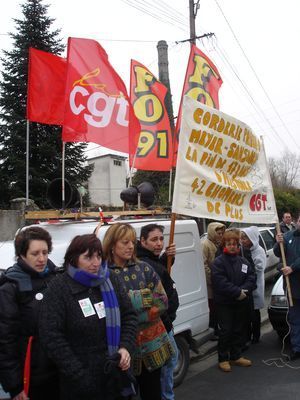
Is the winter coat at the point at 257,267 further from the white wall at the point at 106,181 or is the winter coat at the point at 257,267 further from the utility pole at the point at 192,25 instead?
the white wall at the point at 106,181

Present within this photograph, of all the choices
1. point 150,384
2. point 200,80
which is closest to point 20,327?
point 150,384

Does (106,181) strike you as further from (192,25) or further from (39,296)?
(39,296)

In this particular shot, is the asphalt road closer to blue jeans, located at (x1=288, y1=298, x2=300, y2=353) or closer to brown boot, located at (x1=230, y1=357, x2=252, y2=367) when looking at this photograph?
brown boot, located at (x1=230, y1=357, x2=252, y2=367)

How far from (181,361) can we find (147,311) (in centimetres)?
194

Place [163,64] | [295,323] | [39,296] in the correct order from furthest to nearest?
[163,64] → [295,323] → [39,296]

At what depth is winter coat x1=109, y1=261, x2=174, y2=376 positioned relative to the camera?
3145 mm

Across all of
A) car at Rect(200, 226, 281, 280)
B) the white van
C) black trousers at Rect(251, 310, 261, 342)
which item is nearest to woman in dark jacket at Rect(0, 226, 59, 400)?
the white van

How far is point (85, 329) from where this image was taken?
2510 mm

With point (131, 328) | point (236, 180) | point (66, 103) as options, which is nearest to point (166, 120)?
point (66, 103)

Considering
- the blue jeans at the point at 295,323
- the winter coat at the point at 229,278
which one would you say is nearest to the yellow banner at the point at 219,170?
the winter coat at the point at 229,278

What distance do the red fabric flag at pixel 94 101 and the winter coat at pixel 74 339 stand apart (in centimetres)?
364

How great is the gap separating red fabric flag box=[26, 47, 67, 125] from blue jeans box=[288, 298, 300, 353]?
4.07 metres

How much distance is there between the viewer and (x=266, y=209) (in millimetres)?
5105

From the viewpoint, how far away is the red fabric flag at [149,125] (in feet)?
21.7
